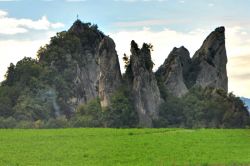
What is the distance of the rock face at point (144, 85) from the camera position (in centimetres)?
12381

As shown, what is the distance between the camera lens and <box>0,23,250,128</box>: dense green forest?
119 m

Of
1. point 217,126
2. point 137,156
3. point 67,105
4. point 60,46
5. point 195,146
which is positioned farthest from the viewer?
point 60,46

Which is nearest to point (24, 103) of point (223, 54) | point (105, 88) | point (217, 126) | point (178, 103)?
point (105, 88)

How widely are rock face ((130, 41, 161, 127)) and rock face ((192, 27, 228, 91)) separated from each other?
22.3 metres

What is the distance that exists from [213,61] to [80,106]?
129 feet

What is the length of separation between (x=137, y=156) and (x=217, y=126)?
7910 centimetres

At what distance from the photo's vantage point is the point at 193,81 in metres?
149

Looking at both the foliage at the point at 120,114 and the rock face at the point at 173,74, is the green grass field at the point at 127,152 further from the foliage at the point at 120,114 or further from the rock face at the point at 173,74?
the rock face at the point at 173,74

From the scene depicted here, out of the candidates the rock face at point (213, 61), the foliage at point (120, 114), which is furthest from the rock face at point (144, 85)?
the rock face at point (213, 61)

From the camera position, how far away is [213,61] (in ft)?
499

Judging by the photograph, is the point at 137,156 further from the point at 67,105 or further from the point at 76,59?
the point at 76,59

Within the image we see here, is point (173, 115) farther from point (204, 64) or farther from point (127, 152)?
point (127, 152)

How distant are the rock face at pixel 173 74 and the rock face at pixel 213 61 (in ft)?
15.2

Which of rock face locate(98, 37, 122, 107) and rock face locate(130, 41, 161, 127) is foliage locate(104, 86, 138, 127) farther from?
rock face locate(98, 37, 122, 107)
